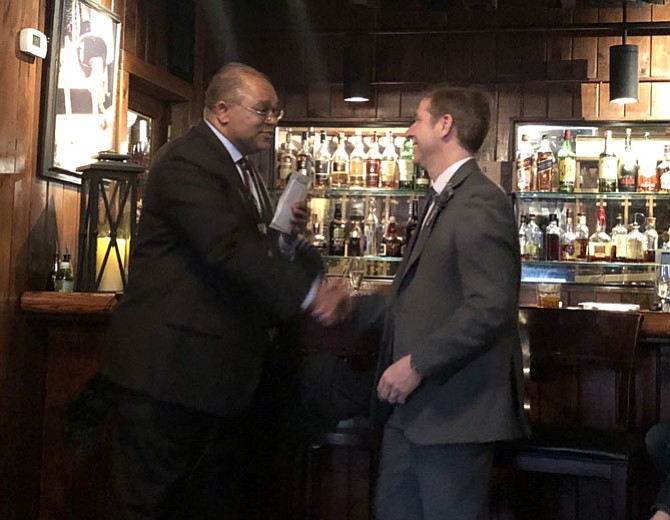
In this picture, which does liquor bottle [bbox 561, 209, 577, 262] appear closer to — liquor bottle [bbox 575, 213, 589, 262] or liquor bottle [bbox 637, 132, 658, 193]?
liquor bottle [bbox 575, 213, 589, 262]

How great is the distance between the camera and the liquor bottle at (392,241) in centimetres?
491

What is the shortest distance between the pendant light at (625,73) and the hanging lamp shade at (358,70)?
4.11 ft

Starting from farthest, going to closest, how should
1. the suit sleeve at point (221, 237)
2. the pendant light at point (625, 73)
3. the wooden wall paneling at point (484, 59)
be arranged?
the wooden wall paneling at point (484, 59) < the pendant light at point (625, 73) < the suit sleeve at point (221, 237)

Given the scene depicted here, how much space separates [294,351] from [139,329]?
0.60m

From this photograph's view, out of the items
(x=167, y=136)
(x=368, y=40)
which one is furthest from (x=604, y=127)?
(x=167, y=136)

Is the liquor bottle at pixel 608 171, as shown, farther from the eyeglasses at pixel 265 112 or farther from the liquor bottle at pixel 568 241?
the eyeglasses at pixel 265 112

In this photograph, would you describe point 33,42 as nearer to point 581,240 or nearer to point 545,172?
point 545,172

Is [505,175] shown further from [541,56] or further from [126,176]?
[126,176]

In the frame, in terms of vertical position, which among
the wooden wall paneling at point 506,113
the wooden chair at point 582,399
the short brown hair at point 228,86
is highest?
the wooden wall paneling at point 506,113

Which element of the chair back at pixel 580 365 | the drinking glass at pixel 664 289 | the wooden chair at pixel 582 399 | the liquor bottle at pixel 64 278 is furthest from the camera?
the drinking glass at pixel 664 289

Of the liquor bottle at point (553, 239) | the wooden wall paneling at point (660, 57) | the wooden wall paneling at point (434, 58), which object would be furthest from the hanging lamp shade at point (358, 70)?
the wooden wall paneling at point (660, 57)

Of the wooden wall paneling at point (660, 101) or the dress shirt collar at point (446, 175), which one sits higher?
the wooden wall paneling at point (660, 101)

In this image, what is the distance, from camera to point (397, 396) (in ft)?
6.46

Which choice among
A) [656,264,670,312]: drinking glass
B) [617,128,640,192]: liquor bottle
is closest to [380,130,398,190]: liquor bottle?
[617,128,640,192]: liquor bottle
